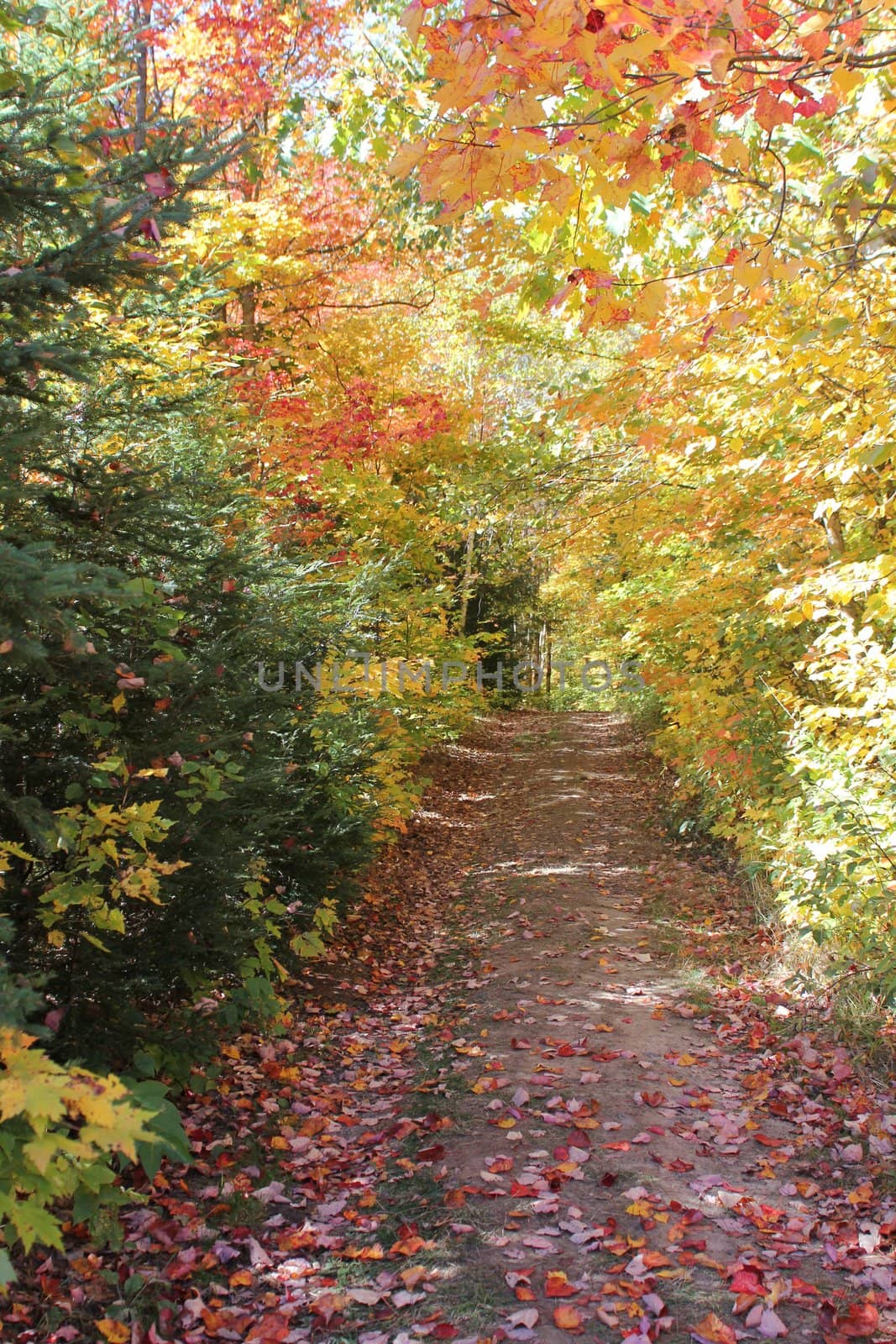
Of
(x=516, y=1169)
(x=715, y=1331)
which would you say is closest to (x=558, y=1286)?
(x=715, y=1331)

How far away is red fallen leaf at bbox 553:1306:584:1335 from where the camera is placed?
2922mm

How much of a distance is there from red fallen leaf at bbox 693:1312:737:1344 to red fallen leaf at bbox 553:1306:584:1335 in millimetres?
345

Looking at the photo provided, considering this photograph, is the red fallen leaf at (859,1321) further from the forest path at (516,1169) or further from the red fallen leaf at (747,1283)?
the red fallen leaf at (747,1283)

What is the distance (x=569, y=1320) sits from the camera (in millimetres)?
2934

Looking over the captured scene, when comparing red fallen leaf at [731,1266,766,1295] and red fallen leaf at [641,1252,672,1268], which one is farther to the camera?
red fallen leaf at [641,1252,672,1268]

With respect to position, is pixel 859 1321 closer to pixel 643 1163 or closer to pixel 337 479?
pixel 643 1163

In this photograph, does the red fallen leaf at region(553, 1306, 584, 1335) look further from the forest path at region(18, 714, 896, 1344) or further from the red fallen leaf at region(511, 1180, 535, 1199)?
the red fallen leaf at region(511, 1180, 535, 1199)

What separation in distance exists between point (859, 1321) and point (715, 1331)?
1.55ft

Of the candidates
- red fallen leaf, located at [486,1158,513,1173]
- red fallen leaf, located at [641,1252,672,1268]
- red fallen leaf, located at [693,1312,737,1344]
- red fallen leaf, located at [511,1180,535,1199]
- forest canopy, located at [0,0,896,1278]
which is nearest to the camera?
red fallen leaf, located at [693,1312,737,1344]

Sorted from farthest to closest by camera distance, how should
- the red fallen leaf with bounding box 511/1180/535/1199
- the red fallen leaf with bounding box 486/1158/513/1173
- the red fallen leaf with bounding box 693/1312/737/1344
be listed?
the red fallen leaf with bounding box 486/1158/513/1173, the red fallen leaf with bounding box 511/1180/535/1199, the red fallen leaf with bounding box 693/1312/737/1344

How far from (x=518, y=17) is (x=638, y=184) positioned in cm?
66

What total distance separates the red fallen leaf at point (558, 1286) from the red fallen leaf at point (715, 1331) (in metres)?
0.40

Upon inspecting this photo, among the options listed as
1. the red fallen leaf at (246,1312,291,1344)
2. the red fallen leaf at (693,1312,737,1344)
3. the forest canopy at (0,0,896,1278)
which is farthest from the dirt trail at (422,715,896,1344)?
the forest canopy at (0,0,896,1278)

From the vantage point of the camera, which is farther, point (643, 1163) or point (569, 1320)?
point (643, 1163)
